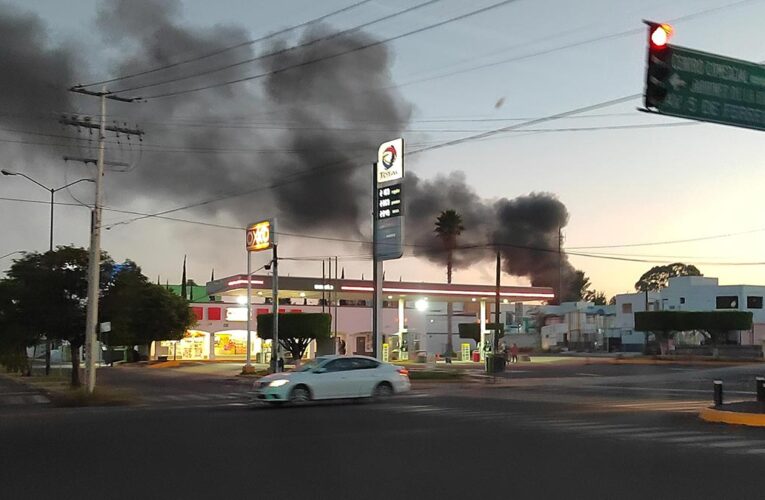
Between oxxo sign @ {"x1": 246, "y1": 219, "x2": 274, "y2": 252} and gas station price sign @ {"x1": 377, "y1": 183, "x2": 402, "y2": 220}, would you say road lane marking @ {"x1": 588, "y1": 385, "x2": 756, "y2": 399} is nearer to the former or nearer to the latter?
gas station price sign @ {"x1": 377, "y1": 183, "x2": 402, "y2": 220}

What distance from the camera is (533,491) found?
9.58 metres

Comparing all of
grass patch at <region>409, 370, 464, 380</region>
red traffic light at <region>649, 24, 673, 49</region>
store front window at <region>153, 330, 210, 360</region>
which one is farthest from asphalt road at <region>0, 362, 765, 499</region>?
store front window at <region>153, 330, 210, 360</region>

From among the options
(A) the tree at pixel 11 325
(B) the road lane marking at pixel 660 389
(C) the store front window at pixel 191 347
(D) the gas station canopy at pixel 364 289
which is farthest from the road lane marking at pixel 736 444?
(C) the store front window at pixel 191 347

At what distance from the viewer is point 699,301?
8356 cm

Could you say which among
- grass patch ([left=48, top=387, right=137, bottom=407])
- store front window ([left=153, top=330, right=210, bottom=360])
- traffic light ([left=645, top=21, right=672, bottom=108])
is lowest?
store front window ([left=153, top=330, right=210, bottom=360])

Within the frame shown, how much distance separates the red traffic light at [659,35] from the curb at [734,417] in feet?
29.8

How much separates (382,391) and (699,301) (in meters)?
67.0

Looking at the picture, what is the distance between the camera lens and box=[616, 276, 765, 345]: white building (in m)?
81.2

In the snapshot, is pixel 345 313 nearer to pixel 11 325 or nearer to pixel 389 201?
pixel 389 201

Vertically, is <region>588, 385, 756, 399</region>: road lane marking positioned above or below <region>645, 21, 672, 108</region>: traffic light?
below

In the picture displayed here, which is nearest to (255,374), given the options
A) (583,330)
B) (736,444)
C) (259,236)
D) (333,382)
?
(259,236)

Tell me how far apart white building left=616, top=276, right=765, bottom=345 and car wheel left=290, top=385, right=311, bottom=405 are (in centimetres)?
6231

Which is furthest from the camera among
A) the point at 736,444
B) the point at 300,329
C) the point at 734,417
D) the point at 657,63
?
the point at 300,329

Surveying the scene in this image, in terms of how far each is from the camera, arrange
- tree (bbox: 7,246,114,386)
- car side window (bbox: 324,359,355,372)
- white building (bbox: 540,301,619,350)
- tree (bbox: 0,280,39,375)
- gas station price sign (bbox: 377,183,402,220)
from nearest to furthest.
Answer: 1. car side window (bbox: 324,359,355,372)
2. tree (bbox: 7,246,114,386)
3. tree (bbox: 0,280,39,375)
4. gas station price sign (bbox: 377,183,402,220)
5. white building (bbox: 540,301,619,350)
